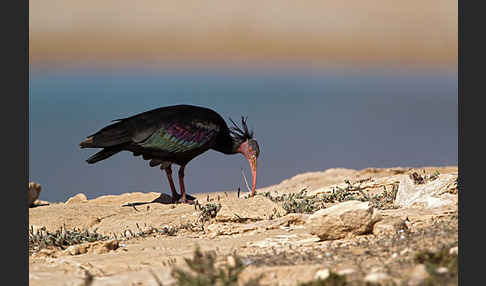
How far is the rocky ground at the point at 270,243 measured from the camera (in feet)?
15.1

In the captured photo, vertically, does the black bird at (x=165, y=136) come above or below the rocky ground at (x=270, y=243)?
above

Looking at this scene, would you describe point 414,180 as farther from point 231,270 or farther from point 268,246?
point 231,270

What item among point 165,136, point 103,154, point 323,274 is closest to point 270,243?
point 323,274

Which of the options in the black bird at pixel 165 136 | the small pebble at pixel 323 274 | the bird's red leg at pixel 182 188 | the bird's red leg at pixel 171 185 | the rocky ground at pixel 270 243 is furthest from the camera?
the bird's red leg at pixel 171 185

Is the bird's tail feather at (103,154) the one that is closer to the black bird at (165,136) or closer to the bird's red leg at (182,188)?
the black bird at (165,136)

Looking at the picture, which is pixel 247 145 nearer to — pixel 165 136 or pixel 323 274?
pixel 165 136

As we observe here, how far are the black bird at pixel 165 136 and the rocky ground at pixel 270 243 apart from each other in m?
1.38

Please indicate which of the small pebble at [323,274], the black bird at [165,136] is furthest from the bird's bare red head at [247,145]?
the small pebble at [323,274]

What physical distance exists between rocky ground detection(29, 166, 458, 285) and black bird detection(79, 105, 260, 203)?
54.4 inches

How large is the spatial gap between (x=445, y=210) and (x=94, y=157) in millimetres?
6436

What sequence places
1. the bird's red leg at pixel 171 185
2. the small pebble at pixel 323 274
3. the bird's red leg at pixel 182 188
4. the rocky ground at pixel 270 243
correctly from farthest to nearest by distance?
the bird's red leg at pixel 171 185 → the bird's red leg at pixel 182 188 → the rocky ground at pixel 270 243 → the small pebble at pixel 323 274

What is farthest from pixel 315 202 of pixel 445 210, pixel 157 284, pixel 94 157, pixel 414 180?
pixel 157 284

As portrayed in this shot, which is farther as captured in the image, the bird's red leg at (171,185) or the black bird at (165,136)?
the bird's red leg at (171,185)

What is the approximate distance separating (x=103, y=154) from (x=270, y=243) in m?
5.87
